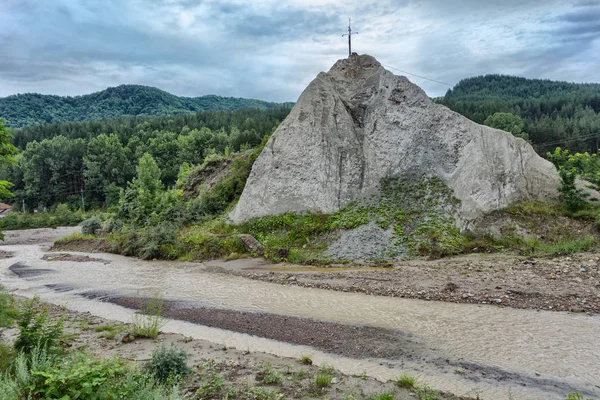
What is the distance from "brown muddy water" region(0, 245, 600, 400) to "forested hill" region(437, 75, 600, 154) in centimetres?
6754

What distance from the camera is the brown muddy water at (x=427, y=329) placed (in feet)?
27.6

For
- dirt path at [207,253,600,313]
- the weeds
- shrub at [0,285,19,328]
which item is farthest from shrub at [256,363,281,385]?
dirt path at [207,253,600,313]

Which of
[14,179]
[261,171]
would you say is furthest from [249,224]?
[14,179]

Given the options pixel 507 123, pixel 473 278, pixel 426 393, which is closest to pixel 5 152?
pixel 426 393

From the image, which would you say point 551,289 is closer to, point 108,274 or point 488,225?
point 488,225

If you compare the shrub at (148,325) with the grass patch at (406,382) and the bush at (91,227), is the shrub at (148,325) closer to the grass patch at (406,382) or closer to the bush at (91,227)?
the grass patch at (406,382)

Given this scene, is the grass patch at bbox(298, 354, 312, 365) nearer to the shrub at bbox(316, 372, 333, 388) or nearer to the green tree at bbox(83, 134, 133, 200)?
the shrub at bbox(316, 372, 333, 388)

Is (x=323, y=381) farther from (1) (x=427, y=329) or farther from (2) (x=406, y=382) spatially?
(1) (x=427, y=329)

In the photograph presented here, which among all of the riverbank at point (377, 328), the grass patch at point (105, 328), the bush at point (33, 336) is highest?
the bush at point (33, 336)

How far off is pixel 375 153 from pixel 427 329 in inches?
671

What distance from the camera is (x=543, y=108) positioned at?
11525 centimetres

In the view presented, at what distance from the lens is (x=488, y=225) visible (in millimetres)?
21578

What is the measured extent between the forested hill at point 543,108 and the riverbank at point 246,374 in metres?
73.6

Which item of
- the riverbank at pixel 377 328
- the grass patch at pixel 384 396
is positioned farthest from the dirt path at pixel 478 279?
the grass patch at pixel 384 396
